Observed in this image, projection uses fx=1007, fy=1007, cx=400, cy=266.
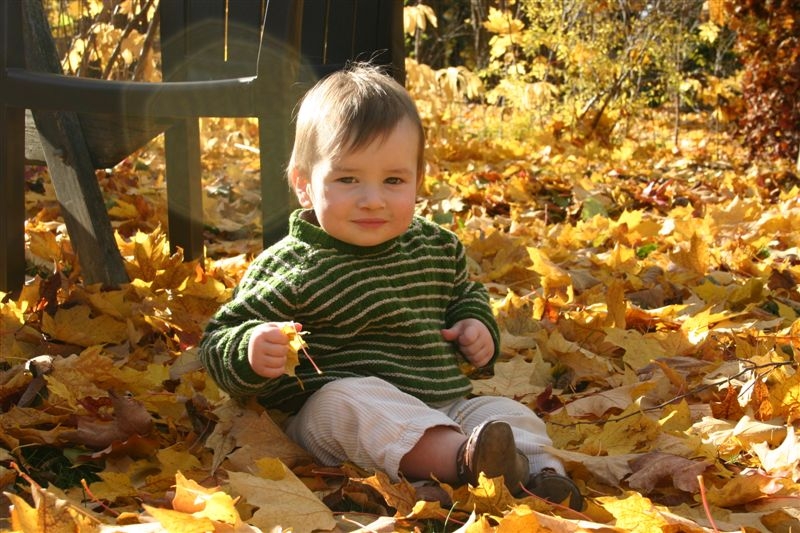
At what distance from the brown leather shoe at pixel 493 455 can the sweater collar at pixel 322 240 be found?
1.62 feet

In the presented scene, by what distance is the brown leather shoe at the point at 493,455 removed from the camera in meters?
1.74

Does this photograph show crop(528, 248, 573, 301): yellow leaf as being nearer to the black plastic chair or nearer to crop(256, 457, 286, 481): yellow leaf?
the black plastic chair

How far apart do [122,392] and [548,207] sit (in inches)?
126

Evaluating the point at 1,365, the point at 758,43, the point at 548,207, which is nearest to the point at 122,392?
the point at 1,365

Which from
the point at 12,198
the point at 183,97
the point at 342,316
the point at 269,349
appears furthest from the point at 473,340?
the point at 12,198

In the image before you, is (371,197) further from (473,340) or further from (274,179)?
(274,179)

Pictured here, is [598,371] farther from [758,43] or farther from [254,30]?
[758,43]

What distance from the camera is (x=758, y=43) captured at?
6926mm

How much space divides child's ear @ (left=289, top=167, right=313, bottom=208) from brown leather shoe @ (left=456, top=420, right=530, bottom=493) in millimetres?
667

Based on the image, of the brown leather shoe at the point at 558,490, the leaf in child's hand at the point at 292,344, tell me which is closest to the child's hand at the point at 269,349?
the leaf in child's hand at the point at 292,344

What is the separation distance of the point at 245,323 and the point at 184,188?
1.54 meters

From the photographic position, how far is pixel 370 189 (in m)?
2.00

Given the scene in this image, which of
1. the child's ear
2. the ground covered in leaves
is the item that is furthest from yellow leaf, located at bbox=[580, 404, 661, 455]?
the child's ear

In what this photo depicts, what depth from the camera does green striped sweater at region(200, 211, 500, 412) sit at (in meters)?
2.00
